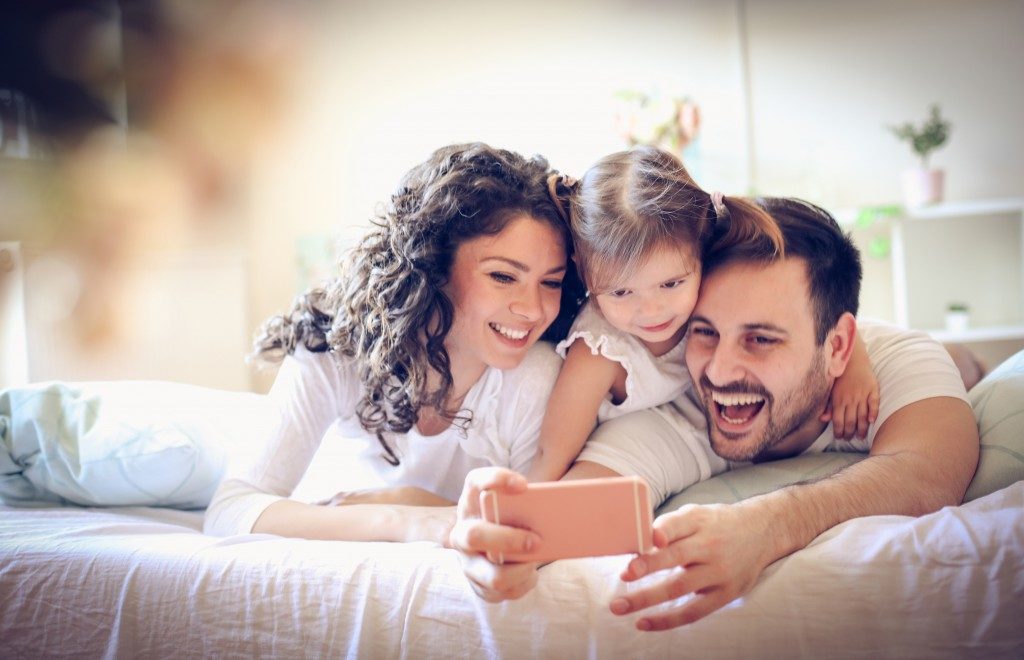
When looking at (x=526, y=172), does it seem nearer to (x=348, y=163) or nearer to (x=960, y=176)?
(x=348, y=163)

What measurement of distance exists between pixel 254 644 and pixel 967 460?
3.42 ft

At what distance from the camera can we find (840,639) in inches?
36.1

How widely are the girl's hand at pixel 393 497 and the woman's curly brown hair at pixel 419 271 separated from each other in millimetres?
95

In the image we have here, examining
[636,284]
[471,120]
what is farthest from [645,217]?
[471,120]

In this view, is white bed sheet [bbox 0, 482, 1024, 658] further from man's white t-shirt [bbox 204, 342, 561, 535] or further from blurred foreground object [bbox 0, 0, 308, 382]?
blurred foreground object [bbox 0, 0, 308, 382]

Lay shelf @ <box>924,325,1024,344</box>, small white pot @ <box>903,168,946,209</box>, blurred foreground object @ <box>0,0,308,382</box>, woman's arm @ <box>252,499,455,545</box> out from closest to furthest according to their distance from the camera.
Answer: woman's arm @ <box>252,499,455,545</box> < blurred foreground object @ <box>0,0,308,382</box> < shelf @ <box>924,325,1024,344</box> < small white pot @ <box>903,168,946,209</box>

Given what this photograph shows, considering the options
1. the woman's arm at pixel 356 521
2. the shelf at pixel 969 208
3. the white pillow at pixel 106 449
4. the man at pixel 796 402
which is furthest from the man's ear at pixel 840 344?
the shelf at pixel 969 208

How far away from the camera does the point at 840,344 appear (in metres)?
1.39

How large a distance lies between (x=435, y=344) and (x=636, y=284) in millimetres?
380

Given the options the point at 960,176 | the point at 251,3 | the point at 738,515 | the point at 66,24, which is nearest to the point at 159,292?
the point at 66,24

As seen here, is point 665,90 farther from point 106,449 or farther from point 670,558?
point 670,558

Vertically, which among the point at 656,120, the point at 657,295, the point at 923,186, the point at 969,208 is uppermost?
the point at 656,120

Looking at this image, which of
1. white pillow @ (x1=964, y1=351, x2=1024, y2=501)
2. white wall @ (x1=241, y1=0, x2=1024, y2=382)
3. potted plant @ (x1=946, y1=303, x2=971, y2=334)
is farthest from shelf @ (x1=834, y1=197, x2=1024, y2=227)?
white pillow @ (x1=964, y1=351, x2=1024, y2=501)

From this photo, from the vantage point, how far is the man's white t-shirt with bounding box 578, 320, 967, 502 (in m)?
1.31
